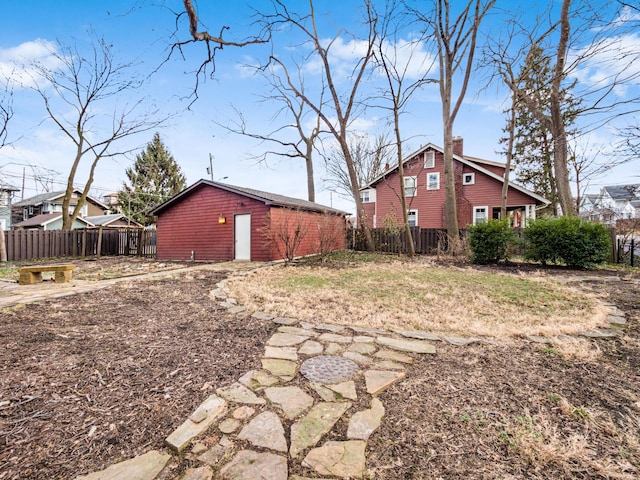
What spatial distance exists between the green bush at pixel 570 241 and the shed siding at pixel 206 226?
8327mm

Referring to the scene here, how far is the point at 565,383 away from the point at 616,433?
51cm

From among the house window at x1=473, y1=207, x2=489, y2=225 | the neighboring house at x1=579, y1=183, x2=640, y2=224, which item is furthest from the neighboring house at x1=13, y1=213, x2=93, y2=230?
the neighboring house at x1=579, y1=183, x2=640, y2=224

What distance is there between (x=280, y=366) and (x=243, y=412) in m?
0.60

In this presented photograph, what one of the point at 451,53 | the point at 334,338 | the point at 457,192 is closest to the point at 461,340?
the point at 334,338

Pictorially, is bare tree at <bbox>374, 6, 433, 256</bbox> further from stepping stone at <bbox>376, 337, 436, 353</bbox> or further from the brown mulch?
the brown mulch

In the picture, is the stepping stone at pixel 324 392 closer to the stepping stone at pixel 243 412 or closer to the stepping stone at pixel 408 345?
the stepping stone at pixel 243 412

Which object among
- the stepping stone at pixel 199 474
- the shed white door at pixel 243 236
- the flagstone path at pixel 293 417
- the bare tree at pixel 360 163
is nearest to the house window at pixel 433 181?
the bare tree at pixel 360 163

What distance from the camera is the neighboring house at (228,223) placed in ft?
35.2

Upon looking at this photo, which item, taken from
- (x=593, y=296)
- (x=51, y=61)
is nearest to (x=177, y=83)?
(x=593, y=296)

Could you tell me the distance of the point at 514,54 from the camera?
980 centimetres

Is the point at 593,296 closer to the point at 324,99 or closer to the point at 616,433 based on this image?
the point at 616,433

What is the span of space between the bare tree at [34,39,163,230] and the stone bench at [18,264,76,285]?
11310 mm

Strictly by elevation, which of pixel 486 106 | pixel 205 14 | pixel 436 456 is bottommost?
pixel 436 456

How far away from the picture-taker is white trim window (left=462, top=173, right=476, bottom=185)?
1644cm
